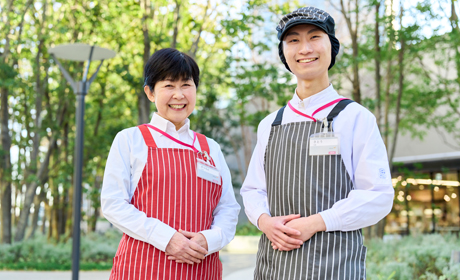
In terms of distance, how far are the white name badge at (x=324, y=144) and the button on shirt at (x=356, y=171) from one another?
0.03m

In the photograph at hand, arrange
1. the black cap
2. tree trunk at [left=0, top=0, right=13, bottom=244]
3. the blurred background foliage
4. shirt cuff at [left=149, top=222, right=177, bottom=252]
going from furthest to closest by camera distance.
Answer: tree trunk at [left=0, top=0, right=13, bottom=244] < the blurred background foliage < shirt cuff at [left=149, top=222, right=177, bottom=252] < the black cap

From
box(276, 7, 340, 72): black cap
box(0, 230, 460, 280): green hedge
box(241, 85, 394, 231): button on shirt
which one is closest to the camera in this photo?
box(241, 85, 394, 231): button on shirt

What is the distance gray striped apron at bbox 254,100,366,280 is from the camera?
70.5 inches

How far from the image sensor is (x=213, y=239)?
211 centimetres

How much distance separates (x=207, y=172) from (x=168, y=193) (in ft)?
0.75

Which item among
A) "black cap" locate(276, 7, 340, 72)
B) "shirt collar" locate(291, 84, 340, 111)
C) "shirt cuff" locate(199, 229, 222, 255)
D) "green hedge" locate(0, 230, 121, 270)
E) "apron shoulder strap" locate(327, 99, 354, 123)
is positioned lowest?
"green hedge" locate(0, 230, 121, 270)

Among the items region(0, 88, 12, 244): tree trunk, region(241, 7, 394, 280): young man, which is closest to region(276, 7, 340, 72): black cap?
region(241, 7, 394, 280): young man

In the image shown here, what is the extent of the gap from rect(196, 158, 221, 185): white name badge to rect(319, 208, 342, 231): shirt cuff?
2.18ft

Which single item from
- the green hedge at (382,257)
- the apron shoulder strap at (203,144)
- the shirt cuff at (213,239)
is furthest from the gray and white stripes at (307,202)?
the green hedge at (382,257)

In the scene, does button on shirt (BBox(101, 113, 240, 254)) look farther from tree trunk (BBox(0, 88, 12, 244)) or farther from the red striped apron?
tree trunk (BBox(0, 88, 12, 244))

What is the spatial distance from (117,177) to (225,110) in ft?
52.3

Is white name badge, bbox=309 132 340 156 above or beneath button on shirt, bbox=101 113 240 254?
above

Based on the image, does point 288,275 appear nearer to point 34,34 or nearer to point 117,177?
point 117,177

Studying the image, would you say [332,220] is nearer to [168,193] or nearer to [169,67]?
[168,193]
